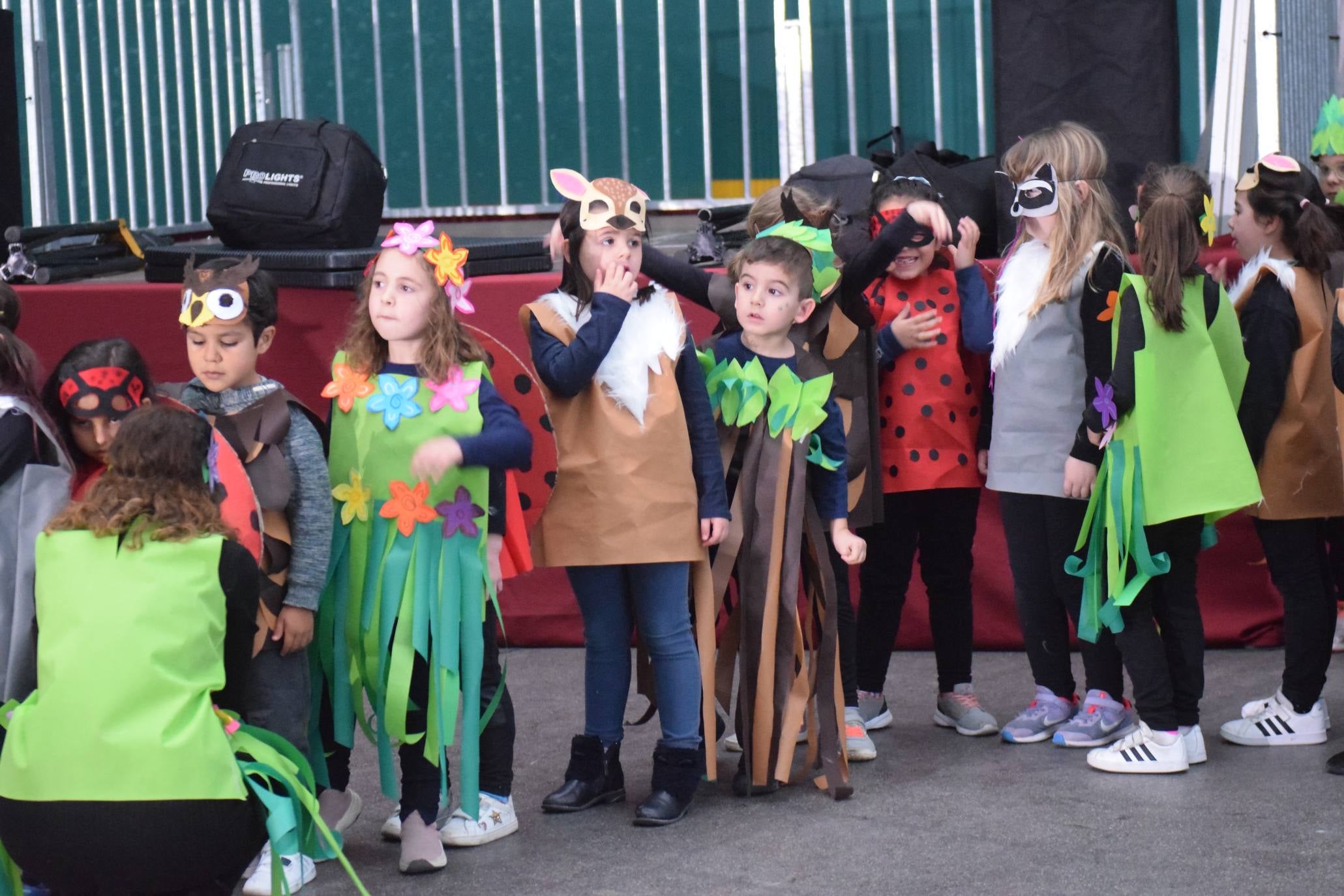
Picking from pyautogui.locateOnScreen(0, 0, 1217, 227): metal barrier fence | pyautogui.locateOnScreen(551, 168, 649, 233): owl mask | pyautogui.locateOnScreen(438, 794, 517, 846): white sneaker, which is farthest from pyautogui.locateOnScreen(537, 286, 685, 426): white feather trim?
pyautogui.locateOnScreen(0, 0, 1217, 227): metal barrier fence

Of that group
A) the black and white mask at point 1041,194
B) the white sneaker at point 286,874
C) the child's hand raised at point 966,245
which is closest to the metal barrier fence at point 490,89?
the child's hand raised at point 966,245

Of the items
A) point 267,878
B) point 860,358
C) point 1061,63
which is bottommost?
point 267,878

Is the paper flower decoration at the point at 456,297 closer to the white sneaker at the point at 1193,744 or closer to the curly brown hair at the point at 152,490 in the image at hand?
the curly brown hair at the point at 152,490

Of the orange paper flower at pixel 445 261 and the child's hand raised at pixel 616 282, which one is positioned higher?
the orange paper flower at pixel 445 261

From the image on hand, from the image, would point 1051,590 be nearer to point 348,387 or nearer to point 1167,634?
point 1167,634

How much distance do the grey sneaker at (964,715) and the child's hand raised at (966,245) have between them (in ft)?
3.08

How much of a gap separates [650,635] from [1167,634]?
107 cm

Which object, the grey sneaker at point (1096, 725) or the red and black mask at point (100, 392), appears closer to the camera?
the red and black mask at point (100, 392)

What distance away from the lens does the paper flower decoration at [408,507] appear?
273 centimetres

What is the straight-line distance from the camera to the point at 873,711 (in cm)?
361

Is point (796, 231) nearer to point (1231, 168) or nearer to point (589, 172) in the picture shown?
point (1231, 168)

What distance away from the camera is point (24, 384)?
2701 millimetres

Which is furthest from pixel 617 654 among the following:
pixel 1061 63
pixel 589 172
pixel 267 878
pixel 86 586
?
pixel 589 172

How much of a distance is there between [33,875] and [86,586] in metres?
0.41
